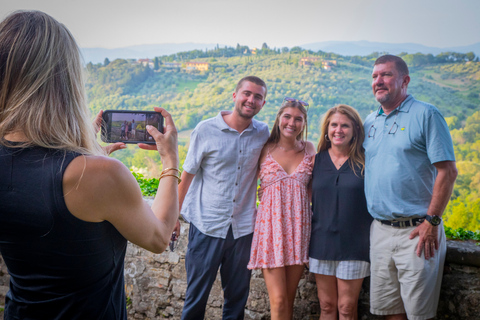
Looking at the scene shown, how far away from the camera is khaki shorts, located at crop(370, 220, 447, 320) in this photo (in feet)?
7.26

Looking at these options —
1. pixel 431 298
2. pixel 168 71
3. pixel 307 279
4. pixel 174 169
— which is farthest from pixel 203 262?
pixel 168 71

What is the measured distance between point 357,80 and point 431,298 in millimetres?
13837

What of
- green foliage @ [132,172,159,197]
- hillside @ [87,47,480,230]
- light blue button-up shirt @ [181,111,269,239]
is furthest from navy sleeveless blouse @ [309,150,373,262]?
hillside @ [87,47,480,230]

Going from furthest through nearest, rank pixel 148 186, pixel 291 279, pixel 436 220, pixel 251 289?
pixel 148 186
pixel 251 289
pixel 291 279
pixel 436 220

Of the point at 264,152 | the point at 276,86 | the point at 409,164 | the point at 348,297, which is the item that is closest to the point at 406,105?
the point at 409,164

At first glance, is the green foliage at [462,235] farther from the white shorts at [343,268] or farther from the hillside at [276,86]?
the hillside at [276,86]

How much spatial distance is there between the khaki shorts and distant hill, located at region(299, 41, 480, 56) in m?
12.2

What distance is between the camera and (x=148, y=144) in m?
1.61

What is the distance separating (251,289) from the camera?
3057 mm

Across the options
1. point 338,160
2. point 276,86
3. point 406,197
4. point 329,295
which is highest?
point 276,86

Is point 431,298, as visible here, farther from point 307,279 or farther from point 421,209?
point 307,279

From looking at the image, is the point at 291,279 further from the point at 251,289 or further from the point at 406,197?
the point at 406,197

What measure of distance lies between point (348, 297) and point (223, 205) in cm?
97

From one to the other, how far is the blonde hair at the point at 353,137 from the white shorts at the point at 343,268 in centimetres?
59
